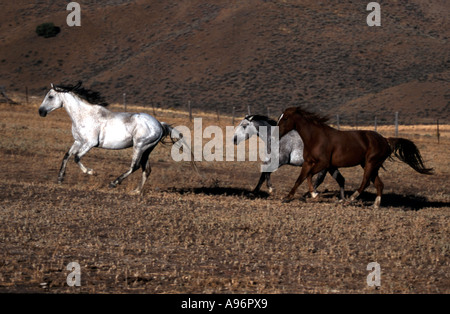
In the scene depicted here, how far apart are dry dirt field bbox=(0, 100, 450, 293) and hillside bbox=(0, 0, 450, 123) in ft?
126

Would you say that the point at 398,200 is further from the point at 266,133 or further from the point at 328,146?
the point at 266,133

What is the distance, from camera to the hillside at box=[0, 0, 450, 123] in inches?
2354

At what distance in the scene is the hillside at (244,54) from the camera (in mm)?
59781

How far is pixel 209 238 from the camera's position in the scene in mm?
10898

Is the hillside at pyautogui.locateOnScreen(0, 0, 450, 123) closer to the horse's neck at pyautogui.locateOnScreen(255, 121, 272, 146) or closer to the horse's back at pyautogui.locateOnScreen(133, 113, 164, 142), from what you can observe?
the horse's neck at pyautogui.locateOnScreen(255, 121, 272, 146)

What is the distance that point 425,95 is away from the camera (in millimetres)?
57469

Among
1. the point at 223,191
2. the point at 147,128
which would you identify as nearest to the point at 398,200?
the point at 223,191

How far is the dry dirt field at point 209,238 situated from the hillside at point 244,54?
38.4 m

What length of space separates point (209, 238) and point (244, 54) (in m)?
59.8

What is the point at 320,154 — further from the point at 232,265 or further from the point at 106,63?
the point at 106,63

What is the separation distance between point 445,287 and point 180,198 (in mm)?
8021

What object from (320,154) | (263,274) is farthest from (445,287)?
(320,154)
